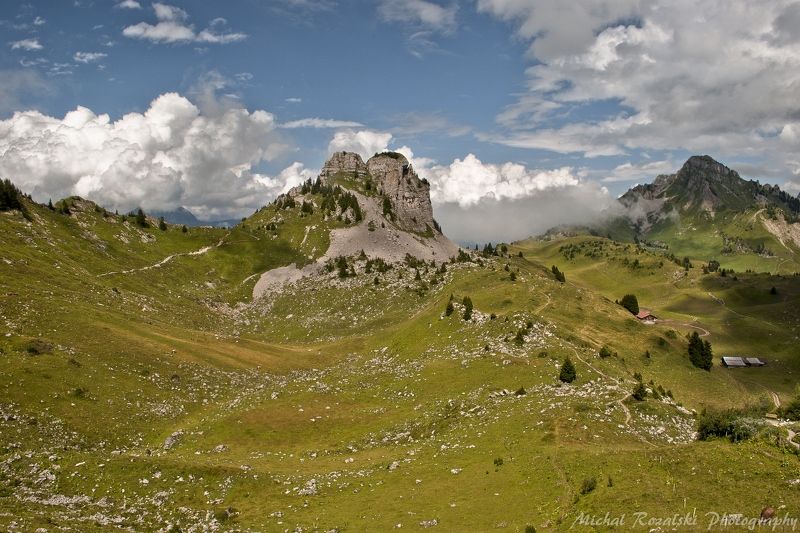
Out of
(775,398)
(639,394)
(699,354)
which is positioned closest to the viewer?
(639,394)

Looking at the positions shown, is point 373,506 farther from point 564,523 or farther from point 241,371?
point 241,371

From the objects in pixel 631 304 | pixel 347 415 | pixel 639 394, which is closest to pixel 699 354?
pixel 639 394

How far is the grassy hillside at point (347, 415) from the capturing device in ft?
120

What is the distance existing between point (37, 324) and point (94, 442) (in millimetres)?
29826

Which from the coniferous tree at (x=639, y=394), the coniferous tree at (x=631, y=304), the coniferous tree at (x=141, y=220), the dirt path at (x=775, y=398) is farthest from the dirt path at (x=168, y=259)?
the dirt path at (x=775, y=398)

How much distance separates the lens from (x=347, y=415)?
6850cm

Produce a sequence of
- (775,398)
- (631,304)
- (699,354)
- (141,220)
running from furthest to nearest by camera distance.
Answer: (141,220)
(631,304)
(775,398)
(699,354)

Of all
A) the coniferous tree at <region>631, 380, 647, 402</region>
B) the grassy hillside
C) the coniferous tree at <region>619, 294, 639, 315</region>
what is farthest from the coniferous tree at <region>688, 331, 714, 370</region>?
the coniferous tree at <region>631, 380, 647, 402</region>

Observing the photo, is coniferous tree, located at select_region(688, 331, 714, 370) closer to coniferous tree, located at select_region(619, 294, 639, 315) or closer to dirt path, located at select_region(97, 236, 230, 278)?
coniferous tree, located at select_region(619, 294, 639, 315)

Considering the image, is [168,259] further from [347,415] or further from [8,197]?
[347,415]

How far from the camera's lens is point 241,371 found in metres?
86.5

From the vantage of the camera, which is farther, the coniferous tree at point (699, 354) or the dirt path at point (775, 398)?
the dirt path at point (775, 398)

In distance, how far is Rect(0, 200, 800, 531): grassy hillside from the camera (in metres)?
36.7

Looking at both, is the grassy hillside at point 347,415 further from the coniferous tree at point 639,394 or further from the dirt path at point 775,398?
the dirt path at point 775,398
